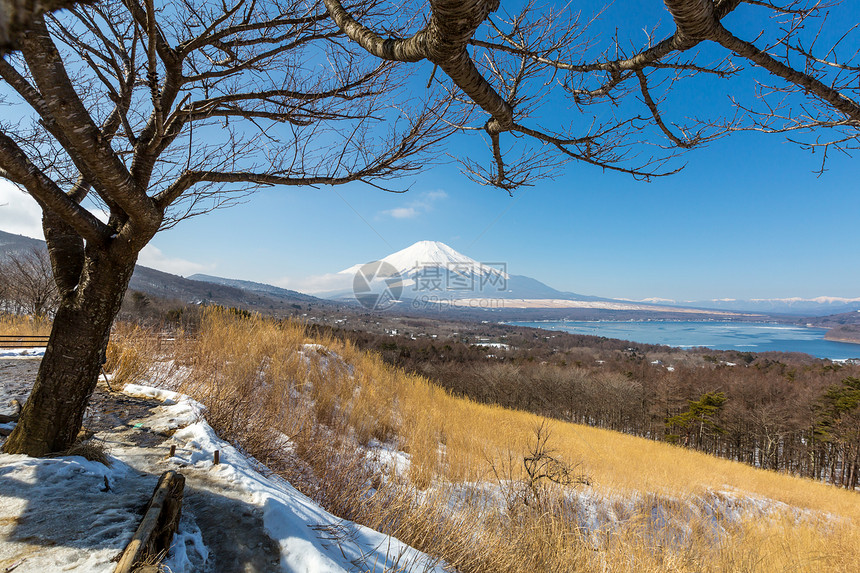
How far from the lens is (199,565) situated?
1439mm

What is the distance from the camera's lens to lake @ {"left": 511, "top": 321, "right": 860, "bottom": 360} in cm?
12019

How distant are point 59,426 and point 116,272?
945 millimetres

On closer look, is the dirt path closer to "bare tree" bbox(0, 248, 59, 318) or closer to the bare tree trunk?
the bare tree trunk

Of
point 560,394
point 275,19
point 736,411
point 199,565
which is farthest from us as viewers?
point 560,394

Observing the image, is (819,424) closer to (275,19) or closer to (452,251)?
(275,19)

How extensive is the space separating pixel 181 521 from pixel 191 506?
0.55 feet

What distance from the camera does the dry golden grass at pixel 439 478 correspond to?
274cm

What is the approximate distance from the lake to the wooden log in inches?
5169

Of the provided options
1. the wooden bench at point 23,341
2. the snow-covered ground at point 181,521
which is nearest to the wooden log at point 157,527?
the snow-covered ground at point 181,521

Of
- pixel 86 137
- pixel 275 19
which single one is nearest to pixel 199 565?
→ pixel 86 137

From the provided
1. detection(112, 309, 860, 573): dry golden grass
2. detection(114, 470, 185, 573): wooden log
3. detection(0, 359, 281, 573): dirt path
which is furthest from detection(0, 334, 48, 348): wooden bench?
detection(114, 470, 185, 573): wooden log

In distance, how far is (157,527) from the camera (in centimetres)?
146

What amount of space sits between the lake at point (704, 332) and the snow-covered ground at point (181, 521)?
5148 inches

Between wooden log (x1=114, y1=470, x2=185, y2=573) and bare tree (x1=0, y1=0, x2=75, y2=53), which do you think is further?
wooden log (x1=114, y1=470, x2=185, y2=573)
